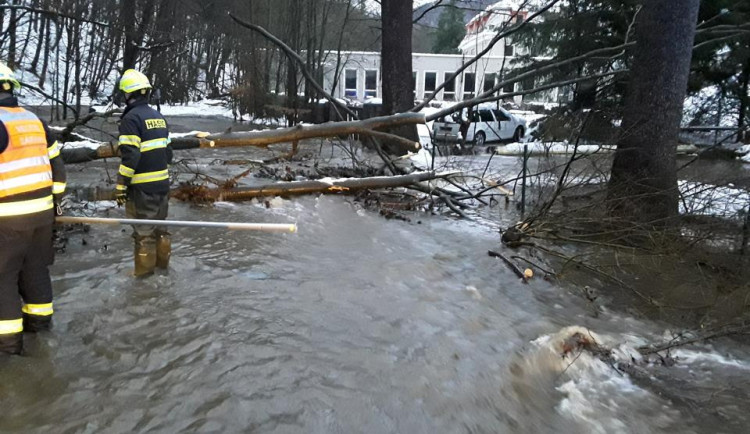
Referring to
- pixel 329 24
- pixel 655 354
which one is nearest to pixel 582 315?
pixel 655 354

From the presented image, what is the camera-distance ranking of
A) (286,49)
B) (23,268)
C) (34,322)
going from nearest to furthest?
1. (23,268)
2. (34,322)
3. (286,49)

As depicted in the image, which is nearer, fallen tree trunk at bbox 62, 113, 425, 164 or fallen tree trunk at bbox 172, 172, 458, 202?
fallen tree trunk at bbox 62, 113, 425, 164

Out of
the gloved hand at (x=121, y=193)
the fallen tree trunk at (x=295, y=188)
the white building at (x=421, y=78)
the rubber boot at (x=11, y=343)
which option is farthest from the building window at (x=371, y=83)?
the rubber boot at (x=11, y=343)

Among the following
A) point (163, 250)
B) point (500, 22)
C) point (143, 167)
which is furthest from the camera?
point (500, 22)

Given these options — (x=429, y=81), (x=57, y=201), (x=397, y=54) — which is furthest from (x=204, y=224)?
(x=429, y=81)

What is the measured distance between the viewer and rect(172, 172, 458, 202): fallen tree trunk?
834 cm

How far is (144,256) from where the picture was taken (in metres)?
5.15

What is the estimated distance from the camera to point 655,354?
4.70m

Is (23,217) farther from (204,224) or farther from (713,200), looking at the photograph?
(713,200)

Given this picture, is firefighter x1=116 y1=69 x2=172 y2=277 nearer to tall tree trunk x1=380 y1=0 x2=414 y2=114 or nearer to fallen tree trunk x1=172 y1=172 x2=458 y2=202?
fallen tree trunk x1=172 y1=172 x2=458 y2=202

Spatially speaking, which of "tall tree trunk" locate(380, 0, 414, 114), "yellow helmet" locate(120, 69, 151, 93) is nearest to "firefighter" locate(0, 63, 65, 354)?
"yellow helmet" locate(120, 69, 151, 93)

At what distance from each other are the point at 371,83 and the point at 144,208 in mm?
41700

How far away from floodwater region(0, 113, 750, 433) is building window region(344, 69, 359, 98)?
130 feet

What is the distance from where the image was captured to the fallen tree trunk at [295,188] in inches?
328
